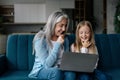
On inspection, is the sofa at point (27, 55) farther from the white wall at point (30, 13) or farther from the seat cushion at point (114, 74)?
the white wall at point (30, 13)

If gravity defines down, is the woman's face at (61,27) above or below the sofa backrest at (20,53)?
above

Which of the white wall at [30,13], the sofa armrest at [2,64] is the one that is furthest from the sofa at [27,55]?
the white wall at [30,13]

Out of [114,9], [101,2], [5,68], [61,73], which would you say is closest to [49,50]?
[61,73]

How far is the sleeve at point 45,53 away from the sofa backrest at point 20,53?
13.6 inches

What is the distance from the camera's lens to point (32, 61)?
2.66 meters

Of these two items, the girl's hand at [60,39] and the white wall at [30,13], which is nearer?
the girl's hand at [60,39]

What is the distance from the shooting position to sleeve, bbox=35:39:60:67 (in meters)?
2.23

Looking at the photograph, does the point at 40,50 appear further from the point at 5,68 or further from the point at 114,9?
the point at 114,9

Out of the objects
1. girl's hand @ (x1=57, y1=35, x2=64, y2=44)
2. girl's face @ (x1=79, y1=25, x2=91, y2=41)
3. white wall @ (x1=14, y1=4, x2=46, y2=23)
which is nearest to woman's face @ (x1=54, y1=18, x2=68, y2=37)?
girl's hand @ (x1=57, y1=35, x2=64, y2=44)

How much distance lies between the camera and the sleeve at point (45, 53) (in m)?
2.23

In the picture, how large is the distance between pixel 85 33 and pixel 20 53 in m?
0.72

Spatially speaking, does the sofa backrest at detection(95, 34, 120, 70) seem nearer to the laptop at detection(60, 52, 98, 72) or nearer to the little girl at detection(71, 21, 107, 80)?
the little girl at detection(71, 21, 107, 80)

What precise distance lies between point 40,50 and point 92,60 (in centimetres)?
48

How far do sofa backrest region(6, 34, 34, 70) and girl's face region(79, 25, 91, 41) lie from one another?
22.4 inches
